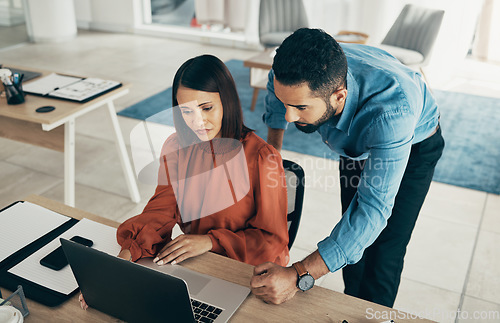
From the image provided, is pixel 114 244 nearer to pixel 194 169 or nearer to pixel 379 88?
pixel 194 169

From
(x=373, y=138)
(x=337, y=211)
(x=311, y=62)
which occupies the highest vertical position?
(x=311, y=62)

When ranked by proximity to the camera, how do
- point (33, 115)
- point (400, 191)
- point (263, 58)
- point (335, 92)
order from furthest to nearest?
1. point (263, 58)
2. point (33, 115)
3. point (400, 191)
4. point (335, 92)

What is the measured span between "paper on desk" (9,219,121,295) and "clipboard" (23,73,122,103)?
1.15 m

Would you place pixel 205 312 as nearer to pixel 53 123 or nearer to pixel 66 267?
pixel 66 267

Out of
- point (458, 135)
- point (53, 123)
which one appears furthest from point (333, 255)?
point (458, 135)

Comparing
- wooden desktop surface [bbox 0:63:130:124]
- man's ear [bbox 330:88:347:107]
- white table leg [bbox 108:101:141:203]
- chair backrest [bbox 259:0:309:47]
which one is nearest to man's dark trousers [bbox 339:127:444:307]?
man's ear [bbox 330:88:347:107]

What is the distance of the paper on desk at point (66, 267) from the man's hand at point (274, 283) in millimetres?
431

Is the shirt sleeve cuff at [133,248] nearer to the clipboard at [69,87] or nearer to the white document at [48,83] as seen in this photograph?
the clipboard at [69,87]

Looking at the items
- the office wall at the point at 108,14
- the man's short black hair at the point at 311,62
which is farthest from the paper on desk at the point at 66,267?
the office wall at the point at 108,14

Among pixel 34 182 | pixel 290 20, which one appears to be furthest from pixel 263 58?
pixel 34 182

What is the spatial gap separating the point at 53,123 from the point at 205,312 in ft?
4.76

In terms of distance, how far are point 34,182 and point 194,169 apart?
201 centimetres

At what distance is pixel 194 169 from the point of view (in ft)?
4.98

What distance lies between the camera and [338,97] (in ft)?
4.09
